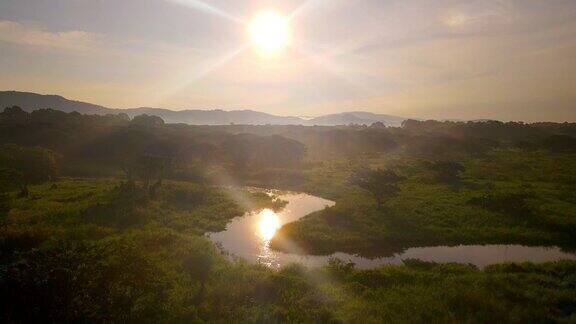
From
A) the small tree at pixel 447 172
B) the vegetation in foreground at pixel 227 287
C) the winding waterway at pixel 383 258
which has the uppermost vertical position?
the small tree at pixel 447 172

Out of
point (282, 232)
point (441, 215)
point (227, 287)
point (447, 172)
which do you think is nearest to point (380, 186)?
point (441, 215)

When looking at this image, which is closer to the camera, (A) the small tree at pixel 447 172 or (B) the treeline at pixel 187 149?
(A) the small tree at pixel 447 172

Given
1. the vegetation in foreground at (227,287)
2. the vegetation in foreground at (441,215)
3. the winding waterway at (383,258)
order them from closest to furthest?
the vegetation in foreground at (227,287)
the winding waterway at (383,258)
the vegetation in foreground at (441,215)

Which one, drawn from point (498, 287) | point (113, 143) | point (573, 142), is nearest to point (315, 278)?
point (498, 287)

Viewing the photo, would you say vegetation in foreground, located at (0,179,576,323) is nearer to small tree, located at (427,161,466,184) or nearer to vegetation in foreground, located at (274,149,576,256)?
vegetation in foreground, located at (274,149,576,256)

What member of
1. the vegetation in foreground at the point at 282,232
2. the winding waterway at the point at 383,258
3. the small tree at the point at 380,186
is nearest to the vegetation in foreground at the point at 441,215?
the small tree at the point at 380,186

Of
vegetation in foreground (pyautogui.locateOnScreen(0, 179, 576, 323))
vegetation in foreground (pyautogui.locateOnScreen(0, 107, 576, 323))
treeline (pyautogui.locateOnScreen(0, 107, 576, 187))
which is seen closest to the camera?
vegetation in foreground (pyautogui.locateOnScreen(0, 179, 576, 323))

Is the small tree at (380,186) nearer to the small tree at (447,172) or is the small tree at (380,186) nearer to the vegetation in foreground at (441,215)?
the vegetation in foreground at (441,215)

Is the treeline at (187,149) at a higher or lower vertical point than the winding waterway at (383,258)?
higher

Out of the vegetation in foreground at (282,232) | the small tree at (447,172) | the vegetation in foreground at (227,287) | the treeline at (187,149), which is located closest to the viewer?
the vegetation in foreground at (227,287)

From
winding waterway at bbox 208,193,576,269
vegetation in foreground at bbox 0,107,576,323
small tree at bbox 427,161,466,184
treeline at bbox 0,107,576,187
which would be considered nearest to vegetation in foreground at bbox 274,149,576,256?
vegetation in foreground at bbox 0,107,576,323

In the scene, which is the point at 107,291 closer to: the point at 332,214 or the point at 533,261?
the point at 332,214
